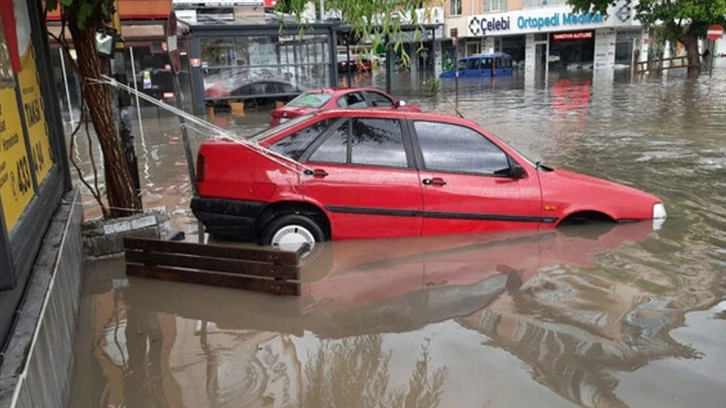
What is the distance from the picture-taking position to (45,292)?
368 centimetres

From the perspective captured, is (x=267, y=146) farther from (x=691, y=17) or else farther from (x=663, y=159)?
(x=691, y=17)

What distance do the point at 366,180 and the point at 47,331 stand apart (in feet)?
11.7

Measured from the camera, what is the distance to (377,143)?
260 inches

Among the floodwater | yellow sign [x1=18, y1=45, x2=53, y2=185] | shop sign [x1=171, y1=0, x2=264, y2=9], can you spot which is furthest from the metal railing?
yellow sign [x1=18, y1=45, x2=53, y2=185]

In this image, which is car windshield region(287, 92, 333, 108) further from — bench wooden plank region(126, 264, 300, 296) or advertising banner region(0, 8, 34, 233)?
advertising banner region(0, 8, 34, 233)

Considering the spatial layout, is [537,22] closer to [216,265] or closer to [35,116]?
[216,265]

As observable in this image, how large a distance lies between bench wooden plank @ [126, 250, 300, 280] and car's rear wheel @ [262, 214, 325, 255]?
0.97 meters

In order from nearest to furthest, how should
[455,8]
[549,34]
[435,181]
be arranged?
1. [435,181]
2. [549,34]
3. [455,8]

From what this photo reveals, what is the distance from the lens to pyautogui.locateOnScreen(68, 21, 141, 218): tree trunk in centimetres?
636

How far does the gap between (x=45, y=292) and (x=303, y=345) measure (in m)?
1.78

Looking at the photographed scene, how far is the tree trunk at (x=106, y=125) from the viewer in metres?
6.36

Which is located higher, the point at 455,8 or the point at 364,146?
the point at 455,8

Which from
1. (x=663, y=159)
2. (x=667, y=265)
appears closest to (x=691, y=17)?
(x=663, y=159)

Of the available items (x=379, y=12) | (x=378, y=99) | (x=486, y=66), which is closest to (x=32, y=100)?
(x=379, y=12)
